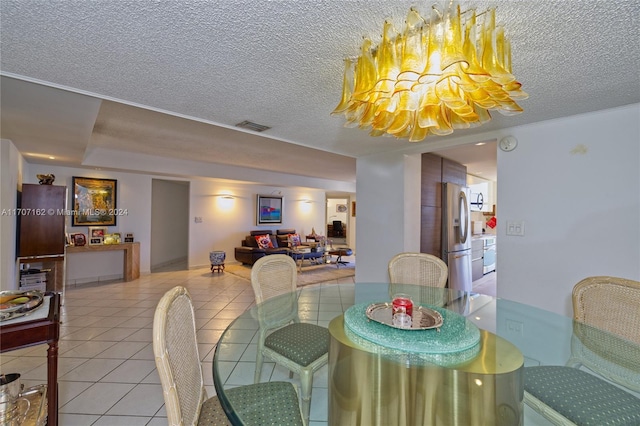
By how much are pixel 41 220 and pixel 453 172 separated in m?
6.20

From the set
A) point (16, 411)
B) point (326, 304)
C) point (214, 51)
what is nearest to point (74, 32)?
point (214, 51)

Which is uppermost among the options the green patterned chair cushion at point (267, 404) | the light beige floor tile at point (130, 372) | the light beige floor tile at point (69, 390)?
the green patterned chair cushion at point (267, 404)

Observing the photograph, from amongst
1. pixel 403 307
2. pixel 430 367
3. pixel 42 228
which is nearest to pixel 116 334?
pixel 42 228

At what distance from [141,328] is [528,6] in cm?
412

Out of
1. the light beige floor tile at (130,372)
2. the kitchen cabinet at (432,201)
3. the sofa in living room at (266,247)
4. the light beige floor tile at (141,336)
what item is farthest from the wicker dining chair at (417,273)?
the sofa in living room at (266,247)

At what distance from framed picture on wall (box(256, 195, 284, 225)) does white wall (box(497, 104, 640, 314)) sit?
6.40m

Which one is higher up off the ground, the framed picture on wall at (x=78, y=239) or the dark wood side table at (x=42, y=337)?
the framed picture on wall at (x=78, y=239)

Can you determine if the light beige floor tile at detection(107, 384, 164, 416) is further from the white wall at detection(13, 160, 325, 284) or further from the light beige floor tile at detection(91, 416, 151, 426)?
the white wall at detection(13, 160, 325, 284)

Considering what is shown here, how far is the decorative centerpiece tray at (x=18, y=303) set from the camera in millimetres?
1390

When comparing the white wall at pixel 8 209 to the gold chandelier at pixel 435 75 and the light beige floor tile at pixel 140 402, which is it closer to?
the light beige floor tile at pixel 140 402

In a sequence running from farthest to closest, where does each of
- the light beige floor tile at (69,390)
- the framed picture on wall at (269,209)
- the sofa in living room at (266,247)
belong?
the framed picture on wall at (269,209), the sofa in living room at (266,247), the light beige floor tile at (69,390)

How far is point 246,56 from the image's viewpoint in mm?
1460

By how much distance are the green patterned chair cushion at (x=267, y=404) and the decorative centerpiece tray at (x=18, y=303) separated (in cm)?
117

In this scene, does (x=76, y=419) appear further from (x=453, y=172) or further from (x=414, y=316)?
(x=453, y=172)
